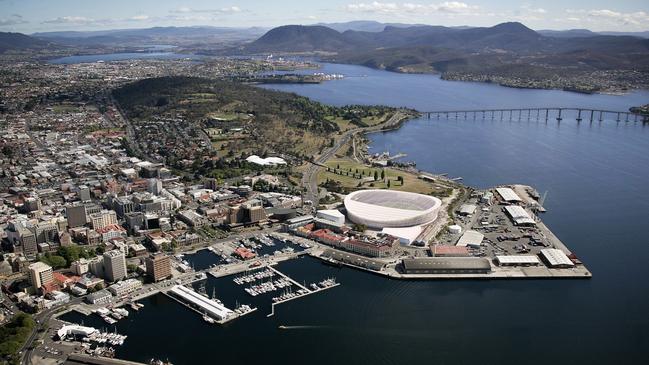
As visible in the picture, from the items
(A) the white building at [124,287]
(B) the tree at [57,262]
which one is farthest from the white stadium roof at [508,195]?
(B) the tree at [57,262]

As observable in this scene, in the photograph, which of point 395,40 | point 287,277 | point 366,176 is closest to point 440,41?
point 395,40

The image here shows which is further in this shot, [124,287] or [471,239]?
[471,239]

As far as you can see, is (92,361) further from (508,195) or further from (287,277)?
(508,195)

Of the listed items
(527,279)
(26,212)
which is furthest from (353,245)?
(26,212)

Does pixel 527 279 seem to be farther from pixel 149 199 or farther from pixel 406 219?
pixel 149 199

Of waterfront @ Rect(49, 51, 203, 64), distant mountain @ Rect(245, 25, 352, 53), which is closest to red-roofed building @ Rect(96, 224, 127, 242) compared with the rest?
waterfront @ Rect(49, 51, 203, 64)

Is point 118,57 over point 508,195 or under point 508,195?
over
